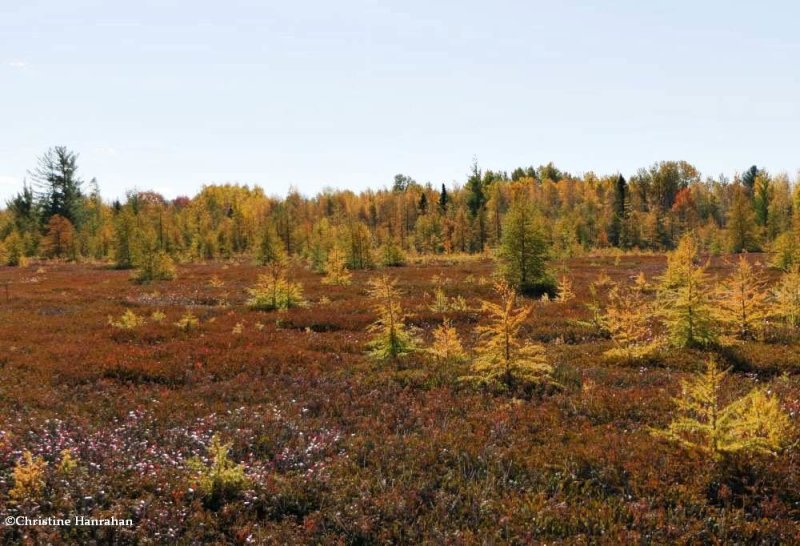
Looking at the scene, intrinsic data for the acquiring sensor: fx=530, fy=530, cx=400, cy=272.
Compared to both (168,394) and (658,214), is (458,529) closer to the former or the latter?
(168,394)

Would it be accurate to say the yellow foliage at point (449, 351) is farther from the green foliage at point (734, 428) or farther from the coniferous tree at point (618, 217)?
the coniferous tree at point (618, 217)

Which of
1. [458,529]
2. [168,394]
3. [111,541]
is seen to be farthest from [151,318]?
[458,529]

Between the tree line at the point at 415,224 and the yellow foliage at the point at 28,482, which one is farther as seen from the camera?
the tree line at the point at 415,224

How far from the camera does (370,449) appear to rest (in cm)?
877

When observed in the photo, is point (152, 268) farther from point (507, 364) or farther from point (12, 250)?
point (507, 364)

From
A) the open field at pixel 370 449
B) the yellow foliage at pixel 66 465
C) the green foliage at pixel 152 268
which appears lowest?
the open field at pixel 370 449

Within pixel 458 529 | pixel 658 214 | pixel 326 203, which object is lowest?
pixel 458 529

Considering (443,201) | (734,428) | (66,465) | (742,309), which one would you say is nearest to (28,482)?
(66,465)

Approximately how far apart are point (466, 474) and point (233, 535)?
3340 mm

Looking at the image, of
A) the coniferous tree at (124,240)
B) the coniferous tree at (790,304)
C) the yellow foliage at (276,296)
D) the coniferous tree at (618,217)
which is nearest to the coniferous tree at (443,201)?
the coniferous tree at (618,217)

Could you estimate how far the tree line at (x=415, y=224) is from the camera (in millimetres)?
56406

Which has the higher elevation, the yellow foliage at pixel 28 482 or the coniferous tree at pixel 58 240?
the coniferous tree at pixel 58 240

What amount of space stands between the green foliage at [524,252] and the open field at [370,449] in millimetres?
13066

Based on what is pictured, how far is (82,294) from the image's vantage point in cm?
3153
